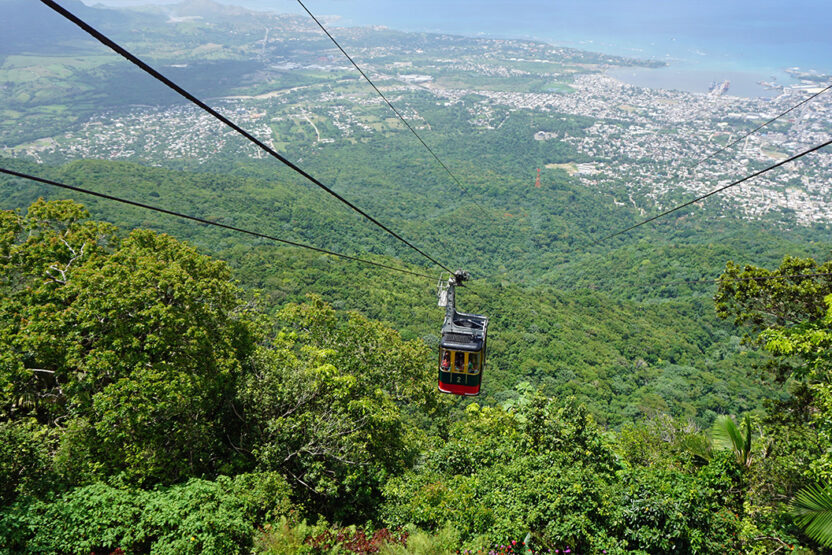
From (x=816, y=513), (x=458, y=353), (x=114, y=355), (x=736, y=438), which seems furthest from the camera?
(x=458, y=353)

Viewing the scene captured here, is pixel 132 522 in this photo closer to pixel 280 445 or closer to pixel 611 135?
pixel 280 445

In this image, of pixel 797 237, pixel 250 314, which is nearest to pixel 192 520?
pixel 250 314

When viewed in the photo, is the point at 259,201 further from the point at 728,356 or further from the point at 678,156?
the point at 678,156

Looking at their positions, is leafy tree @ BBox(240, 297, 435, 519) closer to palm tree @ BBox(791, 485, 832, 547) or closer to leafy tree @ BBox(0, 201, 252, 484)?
leafy tree @ BBox(0, 201, 252, 484)

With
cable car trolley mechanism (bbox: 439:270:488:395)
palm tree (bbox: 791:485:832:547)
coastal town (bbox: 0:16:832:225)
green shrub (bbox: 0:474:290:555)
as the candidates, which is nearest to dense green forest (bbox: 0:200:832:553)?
green shrub (bbox: 0:474:290:555)

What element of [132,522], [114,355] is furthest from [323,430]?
[114,355]

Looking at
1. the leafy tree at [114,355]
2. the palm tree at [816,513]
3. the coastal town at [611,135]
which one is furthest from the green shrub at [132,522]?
the coastal town at [611,135]

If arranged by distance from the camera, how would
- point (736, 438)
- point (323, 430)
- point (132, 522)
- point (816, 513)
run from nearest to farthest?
point (816, 513), point (132, 522), point (736, 438), point (323, 430)
